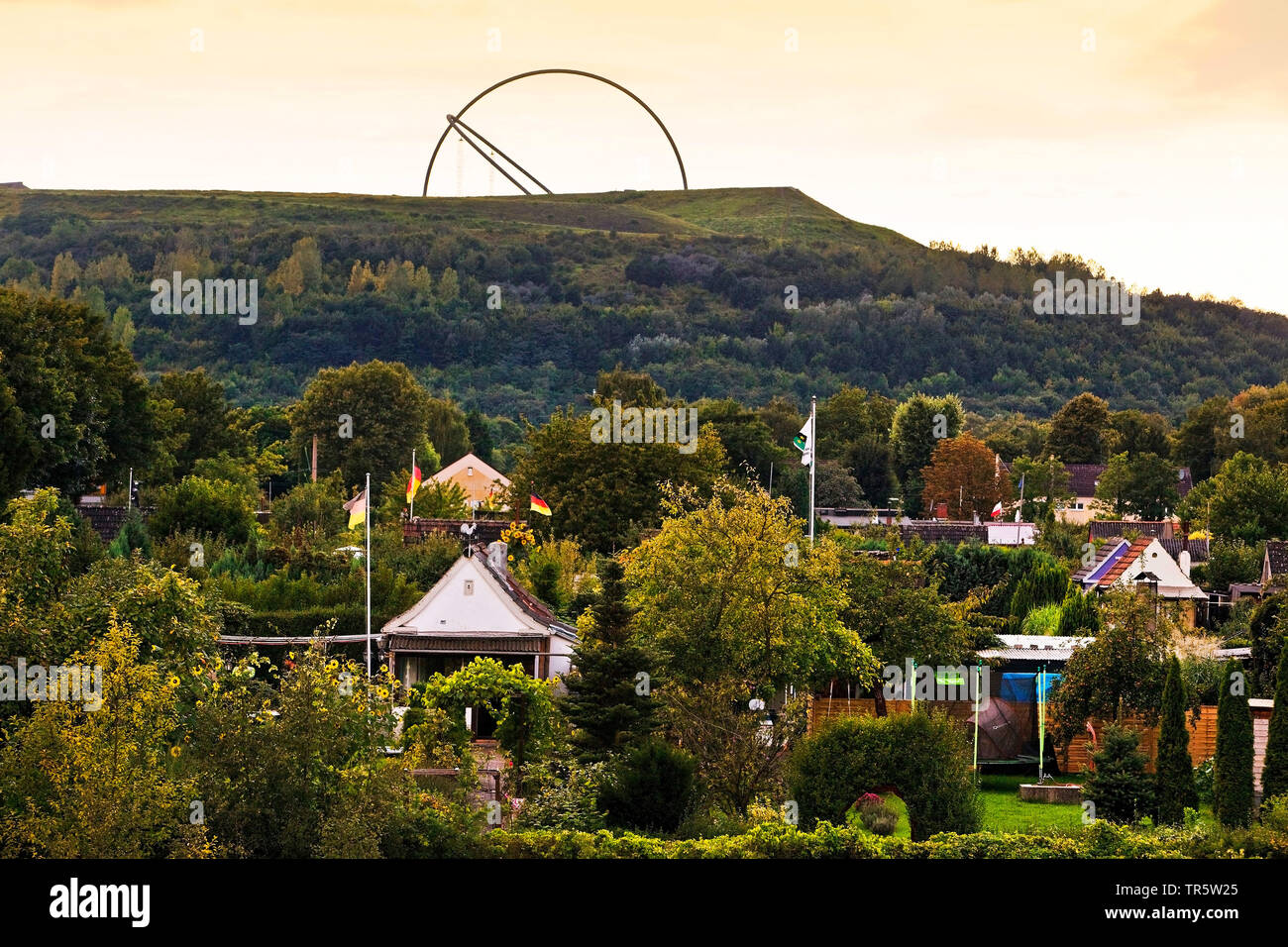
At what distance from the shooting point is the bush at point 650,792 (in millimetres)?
25562

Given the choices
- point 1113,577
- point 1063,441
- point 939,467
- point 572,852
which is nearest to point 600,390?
point 939,467

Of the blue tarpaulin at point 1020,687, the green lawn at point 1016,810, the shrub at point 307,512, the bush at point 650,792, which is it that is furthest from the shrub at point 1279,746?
the shrub at point 307,512

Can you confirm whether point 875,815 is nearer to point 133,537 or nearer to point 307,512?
point 133,537

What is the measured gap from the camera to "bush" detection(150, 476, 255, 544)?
189ft

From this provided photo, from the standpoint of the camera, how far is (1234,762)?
29.2m

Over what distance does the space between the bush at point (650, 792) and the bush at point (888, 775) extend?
2.39 metres

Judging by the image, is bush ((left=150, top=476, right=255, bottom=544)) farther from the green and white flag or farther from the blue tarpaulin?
the blue tarpaulin

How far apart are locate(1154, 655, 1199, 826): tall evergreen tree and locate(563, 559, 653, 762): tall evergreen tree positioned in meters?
8.40

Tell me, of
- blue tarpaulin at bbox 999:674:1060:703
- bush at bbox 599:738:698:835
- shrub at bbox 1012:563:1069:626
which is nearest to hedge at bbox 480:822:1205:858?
bush at bbox 599:738:698:835

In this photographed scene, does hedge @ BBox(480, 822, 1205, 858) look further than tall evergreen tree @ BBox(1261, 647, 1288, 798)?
No

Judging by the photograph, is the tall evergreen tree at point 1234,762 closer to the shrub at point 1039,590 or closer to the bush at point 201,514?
the shrub at point 1039,590

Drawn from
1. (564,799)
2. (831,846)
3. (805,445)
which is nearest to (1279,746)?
(831,846)
